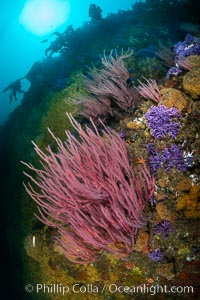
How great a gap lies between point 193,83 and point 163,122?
605mm

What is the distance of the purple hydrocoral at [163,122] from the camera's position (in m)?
3.14

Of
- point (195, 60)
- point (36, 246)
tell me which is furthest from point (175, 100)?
point (36, 246)

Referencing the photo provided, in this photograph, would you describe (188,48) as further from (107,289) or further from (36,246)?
(36,246)

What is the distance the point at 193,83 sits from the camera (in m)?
3.12

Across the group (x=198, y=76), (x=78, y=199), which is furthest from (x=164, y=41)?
(x=78, y=199)

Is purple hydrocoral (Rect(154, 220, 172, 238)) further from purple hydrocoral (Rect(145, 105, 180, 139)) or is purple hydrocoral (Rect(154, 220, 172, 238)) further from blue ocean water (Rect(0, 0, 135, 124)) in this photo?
blue ocean water (Rect(0, 0, 135, 124))

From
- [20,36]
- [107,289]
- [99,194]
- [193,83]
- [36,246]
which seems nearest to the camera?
[99,194]

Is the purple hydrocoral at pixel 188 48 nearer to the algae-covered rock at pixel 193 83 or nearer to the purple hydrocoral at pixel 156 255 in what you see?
the algae-covered rock at pixel 193 83

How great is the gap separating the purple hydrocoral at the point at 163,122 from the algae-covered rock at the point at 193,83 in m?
0.30

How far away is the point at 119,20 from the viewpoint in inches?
382

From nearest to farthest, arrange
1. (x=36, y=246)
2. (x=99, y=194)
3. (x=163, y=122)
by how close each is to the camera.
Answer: (x=99, y=194), (x=163, y=122), (x=36, y=246)

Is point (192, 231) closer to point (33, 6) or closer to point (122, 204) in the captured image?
point (122, 204)

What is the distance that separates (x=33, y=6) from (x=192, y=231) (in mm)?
116147

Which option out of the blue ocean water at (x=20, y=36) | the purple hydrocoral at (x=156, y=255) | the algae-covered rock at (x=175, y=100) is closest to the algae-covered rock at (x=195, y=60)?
the algae-covered rock at (x=175, y=100)
